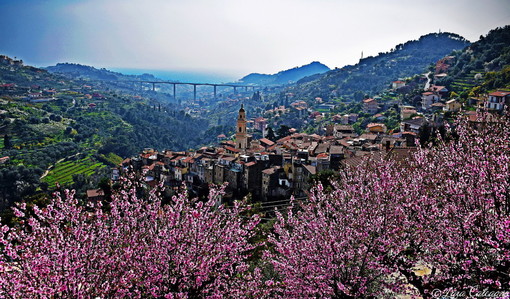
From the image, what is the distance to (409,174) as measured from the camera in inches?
357

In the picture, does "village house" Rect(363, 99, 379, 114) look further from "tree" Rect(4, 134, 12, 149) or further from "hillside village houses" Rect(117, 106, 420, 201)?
"tree" Rect(4, 134, 12, 149)

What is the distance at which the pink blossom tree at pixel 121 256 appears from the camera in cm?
632

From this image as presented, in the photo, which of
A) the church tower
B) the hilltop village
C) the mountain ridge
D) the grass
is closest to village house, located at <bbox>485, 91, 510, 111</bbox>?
the hilltop village

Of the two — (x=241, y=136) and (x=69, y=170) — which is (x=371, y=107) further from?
(x=69, y=170)

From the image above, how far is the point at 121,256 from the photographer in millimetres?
6977

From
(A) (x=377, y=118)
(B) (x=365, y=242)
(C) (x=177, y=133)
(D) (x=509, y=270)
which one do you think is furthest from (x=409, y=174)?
(C) (x=177, y=133)

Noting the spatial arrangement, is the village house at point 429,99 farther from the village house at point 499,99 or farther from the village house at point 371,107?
the village house at point 499,99

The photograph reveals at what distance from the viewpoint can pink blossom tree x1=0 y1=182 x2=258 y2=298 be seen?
6.32 metres

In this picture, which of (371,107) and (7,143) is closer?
(7,143)

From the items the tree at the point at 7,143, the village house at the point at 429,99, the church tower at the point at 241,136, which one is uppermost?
the village house at the point at 429,99

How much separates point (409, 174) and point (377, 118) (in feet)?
169

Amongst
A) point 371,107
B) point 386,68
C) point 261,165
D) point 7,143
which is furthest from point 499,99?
point 386,68

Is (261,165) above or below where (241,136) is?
below

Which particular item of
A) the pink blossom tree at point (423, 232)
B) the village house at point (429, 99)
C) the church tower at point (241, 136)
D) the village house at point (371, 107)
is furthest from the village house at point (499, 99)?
the pink blossom tree at point (423, 232)
